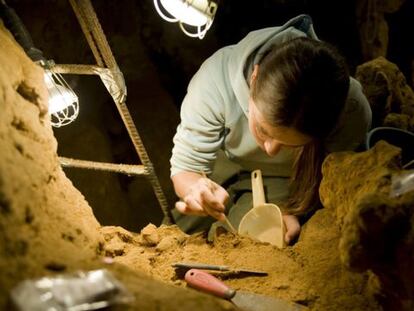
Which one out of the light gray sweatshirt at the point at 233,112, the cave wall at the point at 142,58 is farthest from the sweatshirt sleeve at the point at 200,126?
the cave wall at the point at 142,58

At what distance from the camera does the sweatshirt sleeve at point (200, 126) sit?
294 cm

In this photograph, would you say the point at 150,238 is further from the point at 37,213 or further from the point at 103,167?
the point at 37,213

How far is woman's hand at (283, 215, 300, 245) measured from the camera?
2.64m

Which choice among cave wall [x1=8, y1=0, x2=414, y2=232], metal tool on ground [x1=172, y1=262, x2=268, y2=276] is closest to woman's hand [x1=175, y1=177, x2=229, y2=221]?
metal tool on ground [x1=172, y1=262, x2=268, y2=276]

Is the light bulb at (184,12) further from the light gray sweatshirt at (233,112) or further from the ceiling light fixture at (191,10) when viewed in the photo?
the light gray sweatshirt at (233,112)

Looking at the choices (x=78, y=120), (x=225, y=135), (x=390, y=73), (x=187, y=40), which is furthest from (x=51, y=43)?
(x=390, y=73)

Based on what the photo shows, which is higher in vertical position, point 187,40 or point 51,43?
point 187,40

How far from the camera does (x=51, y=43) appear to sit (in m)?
4.27

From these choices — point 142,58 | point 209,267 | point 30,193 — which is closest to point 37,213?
point 30,193

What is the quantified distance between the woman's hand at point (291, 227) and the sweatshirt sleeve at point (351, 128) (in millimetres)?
527

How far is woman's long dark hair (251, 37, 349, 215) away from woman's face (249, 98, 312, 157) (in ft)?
0.16

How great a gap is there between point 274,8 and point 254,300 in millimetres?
5212

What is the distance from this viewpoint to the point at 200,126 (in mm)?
2982

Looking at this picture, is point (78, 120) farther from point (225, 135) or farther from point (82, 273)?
point (82, 273)
